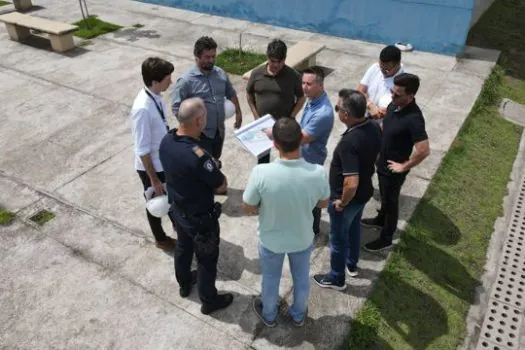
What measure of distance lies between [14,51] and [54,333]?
806 cm

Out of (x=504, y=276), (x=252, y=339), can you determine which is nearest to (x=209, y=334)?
(x=252, y=339)

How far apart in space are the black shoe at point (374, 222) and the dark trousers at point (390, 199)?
23cm

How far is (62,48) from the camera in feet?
30.9

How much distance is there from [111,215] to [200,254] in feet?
6.74

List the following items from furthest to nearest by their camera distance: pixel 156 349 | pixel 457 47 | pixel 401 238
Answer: pixel 457 47
pixel 401 238
pixel 156 349

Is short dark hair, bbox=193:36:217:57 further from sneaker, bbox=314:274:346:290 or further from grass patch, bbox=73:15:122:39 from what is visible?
grass patch, bbox=73:15:122:39

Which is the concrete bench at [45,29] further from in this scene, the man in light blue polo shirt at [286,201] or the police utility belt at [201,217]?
the man in light blue polo shirt at [286,201]

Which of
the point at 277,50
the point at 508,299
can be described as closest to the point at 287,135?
the point at 277,50

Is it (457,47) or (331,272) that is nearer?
(331,272)

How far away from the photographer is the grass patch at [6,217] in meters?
4.97

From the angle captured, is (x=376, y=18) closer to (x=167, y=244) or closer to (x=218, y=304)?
(x=167, y=244)

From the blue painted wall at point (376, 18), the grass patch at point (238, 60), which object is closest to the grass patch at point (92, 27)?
the blue painted wall at point (376, 18)

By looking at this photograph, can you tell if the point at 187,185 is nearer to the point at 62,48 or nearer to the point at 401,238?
the point at 401,238

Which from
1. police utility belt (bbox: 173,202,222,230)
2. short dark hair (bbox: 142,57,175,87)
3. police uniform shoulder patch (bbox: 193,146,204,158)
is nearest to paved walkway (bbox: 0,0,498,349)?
police utility belt (bbox: 173,202,222,230)
